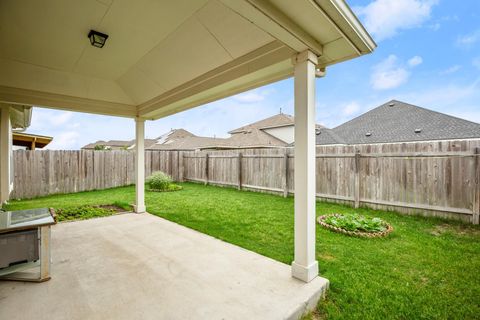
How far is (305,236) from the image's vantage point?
2260mm

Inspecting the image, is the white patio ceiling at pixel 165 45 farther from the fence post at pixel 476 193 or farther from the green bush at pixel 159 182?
the green bush at pixel 159 182

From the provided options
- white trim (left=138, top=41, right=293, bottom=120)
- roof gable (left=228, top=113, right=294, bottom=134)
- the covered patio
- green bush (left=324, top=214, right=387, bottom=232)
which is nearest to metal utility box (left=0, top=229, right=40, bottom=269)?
the covered patio

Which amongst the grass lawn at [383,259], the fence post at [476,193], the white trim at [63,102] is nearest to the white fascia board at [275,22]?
the grass lawn at [383,259]

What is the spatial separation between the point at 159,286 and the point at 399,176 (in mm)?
5238

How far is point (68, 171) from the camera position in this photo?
8.29m

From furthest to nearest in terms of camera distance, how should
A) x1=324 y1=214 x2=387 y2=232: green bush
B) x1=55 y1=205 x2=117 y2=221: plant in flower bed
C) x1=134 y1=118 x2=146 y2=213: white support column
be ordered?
x1=134 y1=118 x2=146 y2=213: white support column
x1=55 y1=205 x2=117 y2=221: plant in flower bed
x1=324 y1=214 x2=387 y2=232: green bush

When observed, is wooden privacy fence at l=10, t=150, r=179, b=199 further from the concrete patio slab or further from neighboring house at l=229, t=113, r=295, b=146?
neighboring house at l=229, t=113, r=295, b=146

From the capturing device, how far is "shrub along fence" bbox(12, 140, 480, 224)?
4.39 metres

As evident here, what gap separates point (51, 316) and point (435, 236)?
4968mm

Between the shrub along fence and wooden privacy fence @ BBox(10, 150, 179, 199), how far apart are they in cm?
2

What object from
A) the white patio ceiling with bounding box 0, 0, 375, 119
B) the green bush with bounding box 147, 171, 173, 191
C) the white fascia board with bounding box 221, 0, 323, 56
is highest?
the white patio ceiling with bounding box 0, 0, 375, 119

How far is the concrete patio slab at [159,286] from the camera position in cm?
184

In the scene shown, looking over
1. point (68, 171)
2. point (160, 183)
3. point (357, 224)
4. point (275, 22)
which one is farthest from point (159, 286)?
point (68, 171)

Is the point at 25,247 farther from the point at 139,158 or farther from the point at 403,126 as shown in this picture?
the point at 403,126
